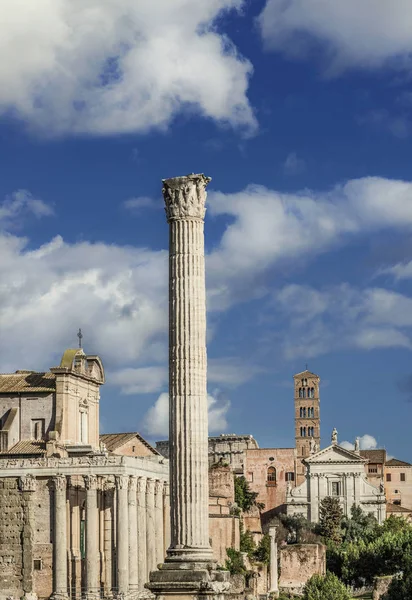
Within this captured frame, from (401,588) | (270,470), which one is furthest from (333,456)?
(401,588)

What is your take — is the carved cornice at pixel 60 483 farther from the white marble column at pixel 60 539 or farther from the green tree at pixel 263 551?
the green tree at pixel 263 551

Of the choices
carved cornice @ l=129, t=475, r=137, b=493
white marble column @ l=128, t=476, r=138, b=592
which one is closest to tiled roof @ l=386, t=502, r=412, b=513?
carved cornice @ l=129, t=475, r=137, b=493

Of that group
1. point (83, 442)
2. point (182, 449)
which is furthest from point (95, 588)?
point (182, 449)

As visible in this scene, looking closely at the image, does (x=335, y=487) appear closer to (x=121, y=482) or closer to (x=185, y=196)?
(x=121, y=482)

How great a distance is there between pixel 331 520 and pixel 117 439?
31.3 m

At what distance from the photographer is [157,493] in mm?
74875

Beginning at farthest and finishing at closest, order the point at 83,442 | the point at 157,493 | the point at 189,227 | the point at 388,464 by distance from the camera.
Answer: the point at 388,464, the point at 83,442, the point at 157,493, the point at 189,227

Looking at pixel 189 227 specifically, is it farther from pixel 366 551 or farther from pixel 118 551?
pixel 366 551

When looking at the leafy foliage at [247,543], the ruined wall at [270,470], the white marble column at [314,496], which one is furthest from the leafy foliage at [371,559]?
the ruined wall at [270,470]

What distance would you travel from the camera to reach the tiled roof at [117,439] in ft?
279

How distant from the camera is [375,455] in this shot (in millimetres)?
137375

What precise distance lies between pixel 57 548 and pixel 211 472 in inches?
1103

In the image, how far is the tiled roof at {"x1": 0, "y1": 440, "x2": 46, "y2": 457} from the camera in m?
74.2

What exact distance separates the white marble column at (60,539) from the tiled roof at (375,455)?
2717 inches
